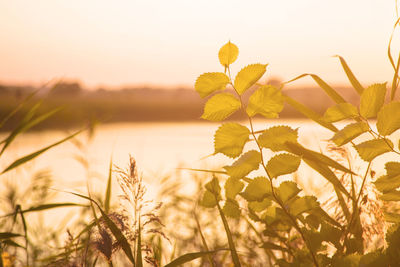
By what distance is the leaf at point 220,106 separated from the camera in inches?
35.3

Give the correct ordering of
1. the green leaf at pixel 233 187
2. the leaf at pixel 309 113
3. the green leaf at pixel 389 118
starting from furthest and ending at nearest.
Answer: the leaf at pixel 309 113 → the green leaf at pixel 233 187 → the green leaf at pixel 389 118

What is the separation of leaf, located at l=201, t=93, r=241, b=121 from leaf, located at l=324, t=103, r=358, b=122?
160 millimetres

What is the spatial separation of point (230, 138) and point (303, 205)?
0.19 meters

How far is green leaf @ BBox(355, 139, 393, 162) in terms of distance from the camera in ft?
2.72

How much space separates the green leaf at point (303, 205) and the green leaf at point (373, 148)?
126mm

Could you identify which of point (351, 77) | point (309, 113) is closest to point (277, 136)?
point (309, 113)

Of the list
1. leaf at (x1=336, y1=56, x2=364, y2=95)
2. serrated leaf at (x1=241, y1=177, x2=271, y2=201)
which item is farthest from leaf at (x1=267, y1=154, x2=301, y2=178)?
leaf at (x1=336, y1=56, x2=364, y2=95)

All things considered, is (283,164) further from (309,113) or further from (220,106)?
(309,113)

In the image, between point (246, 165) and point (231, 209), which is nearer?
point (246, 165)

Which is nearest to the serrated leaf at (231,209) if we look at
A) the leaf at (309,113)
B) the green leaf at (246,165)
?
the green leaf at (246,165)

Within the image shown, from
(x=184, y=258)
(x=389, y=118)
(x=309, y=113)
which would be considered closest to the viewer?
(x=389, y=118)

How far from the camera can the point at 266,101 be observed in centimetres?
89

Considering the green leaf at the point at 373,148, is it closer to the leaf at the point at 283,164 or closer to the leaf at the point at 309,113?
the leaf at the point at 283,164

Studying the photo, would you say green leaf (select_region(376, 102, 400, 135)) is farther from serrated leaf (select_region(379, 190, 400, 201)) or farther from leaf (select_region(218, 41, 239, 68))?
leaf (select_region(218, 41, 239, 68))
